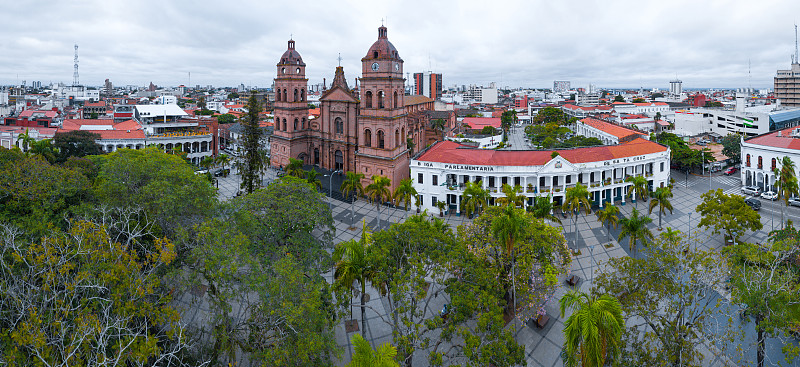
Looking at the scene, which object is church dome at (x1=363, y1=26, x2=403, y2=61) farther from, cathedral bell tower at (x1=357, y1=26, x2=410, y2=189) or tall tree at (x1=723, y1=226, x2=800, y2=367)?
tall tree at (x1=723, y1=226, x2=800, y2=367)

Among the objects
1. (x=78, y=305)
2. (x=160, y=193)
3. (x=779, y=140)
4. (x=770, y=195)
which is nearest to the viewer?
(x=78, y=305)

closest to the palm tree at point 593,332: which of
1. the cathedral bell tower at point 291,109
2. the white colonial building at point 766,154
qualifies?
the white colonial building at point 766,154

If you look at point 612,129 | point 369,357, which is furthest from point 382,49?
point 612,129

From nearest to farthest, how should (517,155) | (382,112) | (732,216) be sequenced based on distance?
1. (732,216)
2. (517,155)
3. (382,112)

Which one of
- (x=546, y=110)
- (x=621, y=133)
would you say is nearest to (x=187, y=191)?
(x=621, y=133)

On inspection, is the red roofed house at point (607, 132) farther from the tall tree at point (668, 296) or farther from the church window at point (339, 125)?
the tall tree at point (668, 296)

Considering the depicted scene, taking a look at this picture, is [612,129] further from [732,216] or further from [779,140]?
[732,216]

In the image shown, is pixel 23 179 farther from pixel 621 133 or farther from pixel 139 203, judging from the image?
pixel 621 133
